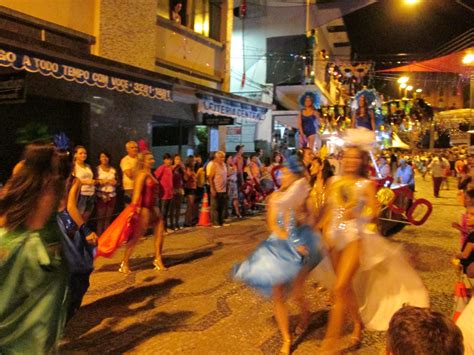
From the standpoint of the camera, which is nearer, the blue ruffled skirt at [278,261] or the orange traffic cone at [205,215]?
the blue ruffled skirt at [278,261]

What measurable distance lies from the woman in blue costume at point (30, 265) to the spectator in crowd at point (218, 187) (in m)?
8.12

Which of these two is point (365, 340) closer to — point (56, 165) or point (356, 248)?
point (356, 248)

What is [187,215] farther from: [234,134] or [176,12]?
[234,134]

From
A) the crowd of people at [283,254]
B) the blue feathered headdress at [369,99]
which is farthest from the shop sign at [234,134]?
the crowd of people at [283,254]

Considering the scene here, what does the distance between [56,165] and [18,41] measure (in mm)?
5101

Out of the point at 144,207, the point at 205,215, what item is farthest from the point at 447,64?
the point at 144,207

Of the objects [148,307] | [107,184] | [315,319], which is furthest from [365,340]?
[107,184]

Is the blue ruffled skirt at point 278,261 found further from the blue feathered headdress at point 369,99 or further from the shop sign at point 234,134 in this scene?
the shop sign at point 234,134

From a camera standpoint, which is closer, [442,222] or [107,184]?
[107,184]

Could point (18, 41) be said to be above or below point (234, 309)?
above

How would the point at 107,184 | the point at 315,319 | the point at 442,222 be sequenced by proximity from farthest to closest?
the point at 442,222 < the point at 107,184 < the point at 315,319

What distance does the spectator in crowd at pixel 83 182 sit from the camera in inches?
325

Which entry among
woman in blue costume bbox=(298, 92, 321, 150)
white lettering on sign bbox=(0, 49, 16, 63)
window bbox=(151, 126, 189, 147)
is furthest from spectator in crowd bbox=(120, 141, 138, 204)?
window bbox=(151, 126, 189, 147)

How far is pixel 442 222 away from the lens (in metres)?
12.6
